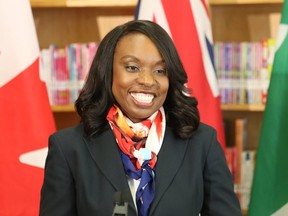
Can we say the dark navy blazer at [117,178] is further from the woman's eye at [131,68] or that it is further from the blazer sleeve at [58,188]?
the woman's eye at [131,68]

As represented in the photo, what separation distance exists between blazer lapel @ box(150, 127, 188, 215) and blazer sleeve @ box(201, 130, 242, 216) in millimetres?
74

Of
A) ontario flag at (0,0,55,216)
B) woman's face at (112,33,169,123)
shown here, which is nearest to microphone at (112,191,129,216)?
woman's face at (112,33,169,123)

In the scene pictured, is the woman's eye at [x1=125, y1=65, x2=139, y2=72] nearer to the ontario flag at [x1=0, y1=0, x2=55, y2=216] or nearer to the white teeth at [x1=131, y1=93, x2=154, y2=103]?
the white teeth at [x1=131, y1=93, x2=154, y2=103]

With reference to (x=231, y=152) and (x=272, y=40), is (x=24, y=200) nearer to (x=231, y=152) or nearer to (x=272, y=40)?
(x=231, y=152)

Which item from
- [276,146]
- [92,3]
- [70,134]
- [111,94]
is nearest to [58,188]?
[70,134]

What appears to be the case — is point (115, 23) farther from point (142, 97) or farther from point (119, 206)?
point (119, 206)

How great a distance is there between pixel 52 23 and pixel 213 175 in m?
1.93

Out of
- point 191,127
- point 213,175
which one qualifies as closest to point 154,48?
point 191,127

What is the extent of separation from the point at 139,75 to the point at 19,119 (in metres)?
0.84

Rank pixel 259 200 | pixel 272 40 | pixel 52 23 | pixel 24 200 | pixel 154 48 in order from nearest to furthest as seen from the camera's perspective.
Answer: pixel 154 48, pixel 24 200, pixel 259 200, pixel 272 40, pixel 52 23

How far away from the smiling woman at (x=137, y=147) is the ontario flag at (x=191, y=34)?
2.70 ft

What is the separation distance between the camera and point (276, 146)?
214cm

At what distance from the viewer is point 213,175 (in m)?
1.39

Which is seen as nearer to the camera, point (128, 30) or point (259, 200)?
point (128, 30)
